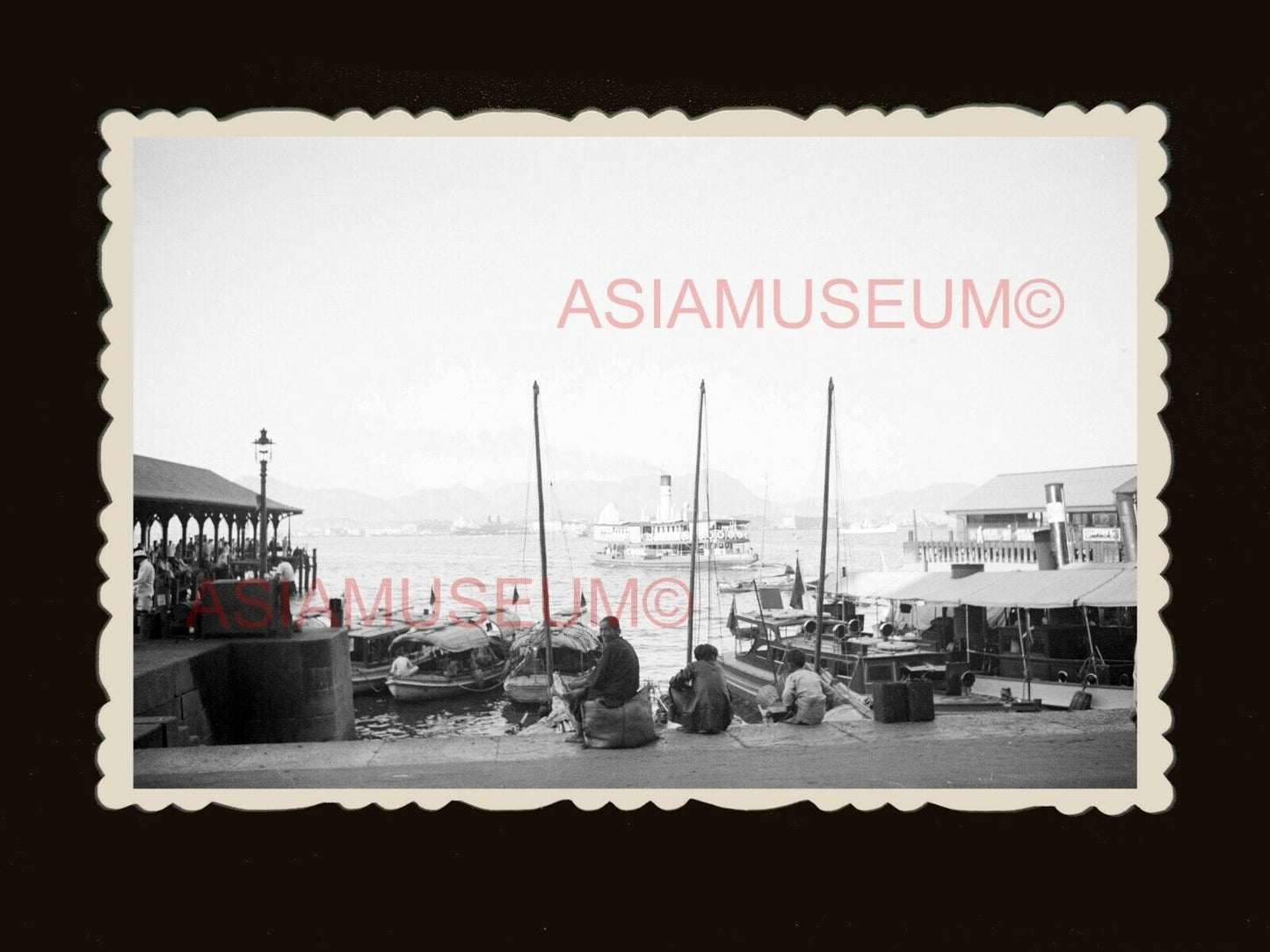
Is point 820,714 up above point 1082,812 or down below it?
above

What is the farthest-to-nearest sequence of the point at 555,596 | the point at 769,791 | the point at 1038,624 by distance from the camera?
the point at 1038,624 → the point at 555,596 → the point at 769,791

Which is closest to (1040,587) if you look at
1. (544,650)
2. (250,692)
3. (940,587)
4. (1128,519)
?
(940,587)

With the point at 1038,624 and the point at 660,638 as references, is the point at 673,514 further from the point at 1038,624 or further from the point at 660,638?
the point at 1038,624

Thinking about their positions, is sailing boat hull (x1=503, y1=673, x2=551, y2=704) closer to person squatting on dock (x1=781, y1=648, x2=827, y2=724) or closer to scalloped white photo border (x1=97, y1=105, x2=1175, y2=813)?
scalloped white photo border (x1=97, y1=105, x2=1175, y2=813)

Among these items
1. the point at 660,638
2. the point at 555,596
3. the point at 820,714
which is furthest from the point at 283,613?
the point at 820,714

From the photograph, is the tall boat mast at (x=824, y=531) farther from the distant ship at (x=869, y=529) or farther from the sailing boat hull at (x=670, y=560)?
the sailing boat hull at (x=670, y=560)

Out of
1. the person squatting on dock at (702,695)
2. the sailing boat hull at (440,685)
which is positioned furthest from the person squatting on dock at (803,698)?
the sailing boat hull at (440,685)

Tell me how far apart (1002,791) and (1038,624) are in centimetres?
108

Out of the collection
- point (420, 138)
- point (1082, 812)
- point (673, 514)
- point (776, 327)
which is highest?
point (420, 138)

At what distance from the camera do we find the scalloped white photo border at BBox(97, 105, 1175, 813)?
4809 mm

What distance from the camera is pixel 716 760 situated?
4.97 m

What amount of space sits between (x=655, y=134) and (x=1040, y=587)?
3188 millimetres

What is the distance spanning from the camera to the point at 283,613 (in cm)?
537

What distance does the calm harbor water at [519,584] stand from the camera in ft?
16.7
